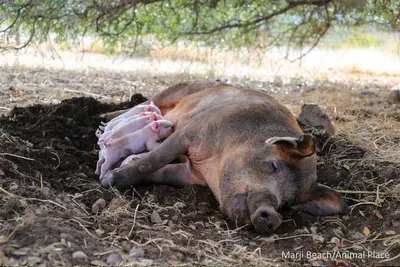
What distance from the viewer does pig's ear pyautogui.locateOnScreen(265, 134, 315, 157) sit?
11.1ft

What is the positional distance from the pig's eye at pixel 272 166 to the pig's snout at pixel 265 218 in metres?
0.37

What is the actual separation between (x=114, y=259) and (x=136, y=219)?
68 centimetres

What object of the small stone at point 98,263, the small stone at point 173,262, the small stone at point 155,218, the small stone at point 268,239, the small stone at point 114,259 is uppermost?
the small stone at point 98,263

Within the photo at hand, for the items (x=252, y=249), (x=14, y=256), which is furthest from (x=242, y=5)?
(x=14, y=256)

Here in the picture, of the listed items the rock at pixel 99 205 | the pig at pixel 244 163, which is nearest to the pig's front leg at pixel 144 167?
the pig at pixel 244 163

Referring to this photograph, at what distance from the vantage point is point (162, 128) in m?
4.52

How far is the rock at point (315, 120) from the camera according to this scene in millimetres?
5438

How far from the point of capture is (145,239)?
303 centimetres

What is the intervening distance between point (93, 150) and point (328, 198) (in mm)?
2126

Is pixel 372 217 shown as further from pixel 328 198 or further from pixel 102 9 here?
pixel 102 9

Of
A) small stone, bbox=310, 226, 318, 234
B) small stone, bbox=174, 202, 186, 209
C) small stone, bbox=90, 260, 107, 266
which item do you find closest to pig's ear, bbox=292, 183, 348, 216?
small stone, bbox=310, 226, 318, 234

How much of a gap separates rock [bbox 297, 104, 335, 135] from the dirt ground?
0.13 meters

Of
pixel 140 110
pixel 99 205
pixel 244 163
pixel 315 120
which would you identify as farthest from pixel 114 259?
pixel 315 120

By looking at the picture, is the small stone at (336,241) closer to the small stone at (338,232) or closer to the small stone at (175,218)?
the small stone at (338,232)
